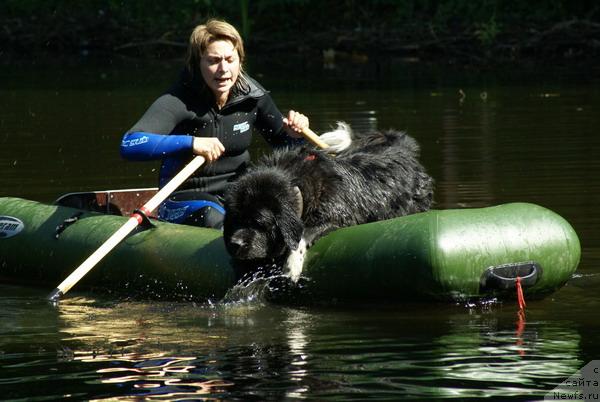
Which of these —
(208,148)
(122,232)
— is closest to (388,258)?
(208,148)

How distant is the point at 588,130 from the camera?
13641 millimetres

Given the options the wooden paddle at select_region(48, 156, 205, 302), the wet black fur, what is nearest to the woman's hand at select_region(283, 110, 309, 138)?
the wet black fur

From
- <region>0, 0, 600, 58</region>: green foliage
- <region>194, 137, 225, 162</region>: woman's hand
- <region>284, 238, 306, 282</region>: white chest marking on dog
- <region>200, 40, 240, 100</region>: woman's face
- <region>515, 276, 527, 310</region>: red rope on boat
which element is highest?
<region>0, 0, 600, 58</region>: green foliage

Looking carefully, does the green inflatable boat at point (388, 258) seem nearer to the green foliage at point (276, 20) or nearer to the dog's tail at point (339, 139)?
the dog's tail at point (339, 139)

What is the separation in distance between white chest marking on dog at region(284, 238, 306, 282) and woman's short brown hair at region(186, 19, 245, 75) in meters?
1.46

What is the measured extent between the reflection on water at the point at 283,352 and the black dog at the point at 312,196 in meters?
0.42

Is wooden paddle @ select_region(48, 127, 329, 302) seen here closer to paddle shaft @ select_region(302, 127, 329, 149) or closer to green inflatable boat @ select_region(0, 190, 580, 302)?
green inflatable boat @ select_region(0, 190, 580, 302)

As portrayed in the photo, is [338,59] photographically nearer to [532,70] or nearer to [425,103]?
[532,70]

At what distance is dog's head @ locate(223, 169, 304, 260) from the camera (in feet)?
21.7

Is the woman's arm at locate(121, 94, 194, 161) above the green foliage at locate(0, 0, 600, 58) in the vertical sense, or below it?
below

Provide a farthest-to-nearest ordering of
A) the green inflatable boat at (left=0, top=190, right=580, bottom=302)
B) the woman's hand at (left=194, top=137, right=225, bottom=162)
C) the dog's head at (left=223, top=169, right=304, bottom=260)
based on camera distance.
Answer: the woman's hand at (left=194, top=137, right=225, bottom=162)
the dog's head at (left=223, top=169, right=304, bottom=260)
the green inflatable boat at (left=0, top=190, right=580, bottom=302)

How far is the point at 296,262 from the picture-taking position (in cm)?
679

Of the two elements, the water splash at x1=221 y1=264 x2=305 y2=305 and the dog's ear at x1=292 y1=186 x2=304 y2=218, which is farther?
the water splash at x1=221 y1=264 x2=305 y2=305

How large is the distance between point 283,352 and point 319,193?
1.22 meters
